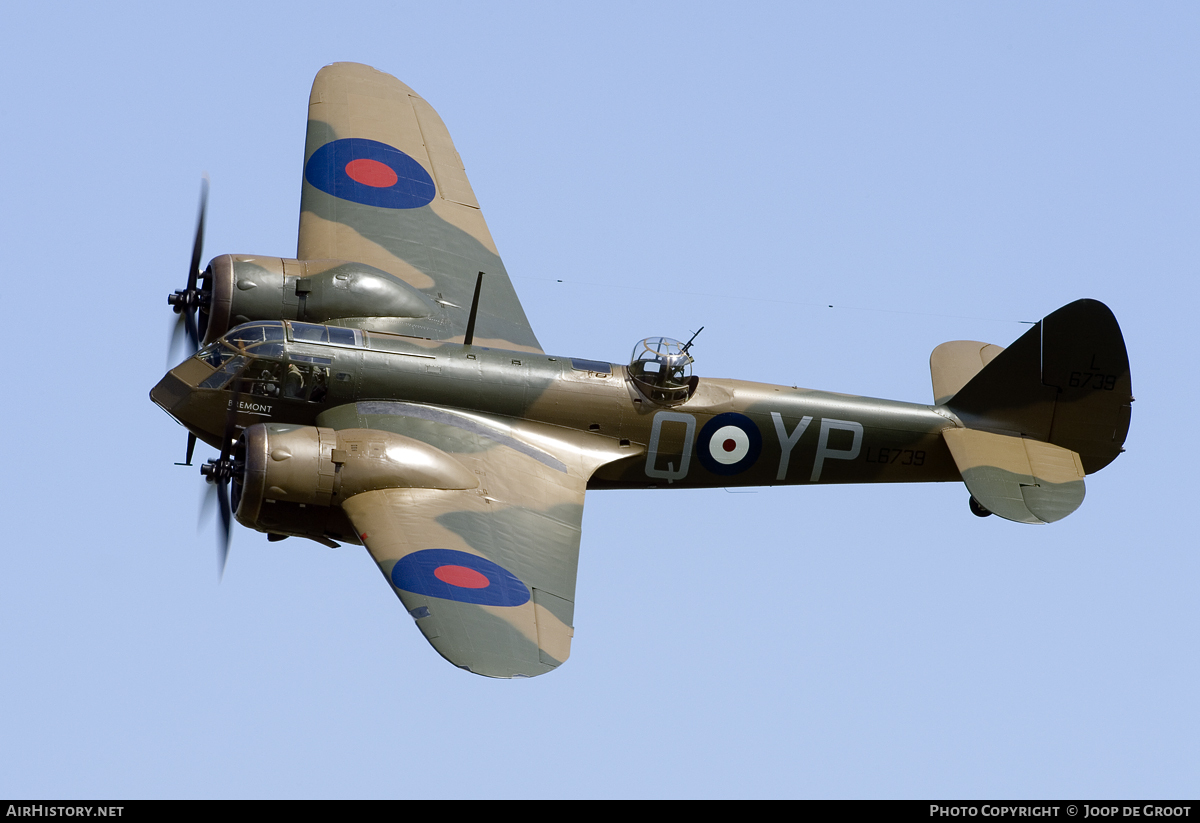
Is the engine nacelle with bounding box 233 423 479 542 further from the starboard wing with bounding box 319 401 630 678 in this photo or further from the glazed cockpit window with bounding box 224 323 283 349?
the glazed cockpit window with bounding box 224 323 283 349

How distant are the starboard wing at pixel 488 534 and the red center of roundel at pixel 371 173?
5.66 meters

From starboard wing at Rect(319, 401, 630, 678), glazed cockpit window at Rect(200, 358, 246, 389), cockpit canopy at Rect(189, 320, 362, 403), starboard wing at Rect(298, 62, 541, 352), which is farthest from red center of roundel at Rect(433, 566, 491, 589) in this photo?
starboard wing at Rect(298, 62, 541, 352)

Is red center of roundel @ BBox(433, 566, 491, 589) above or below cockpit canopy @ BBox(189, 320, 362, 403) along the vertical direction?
below

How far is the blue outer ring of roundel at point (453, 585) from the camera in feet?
72.9

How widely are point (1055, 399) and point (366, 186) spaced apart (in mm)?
11332

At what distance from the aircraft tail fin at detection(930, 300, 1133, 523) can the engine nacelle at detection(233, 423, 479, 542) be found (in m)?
8.00

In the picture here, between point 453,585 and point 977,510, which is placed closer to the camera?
point 453,585

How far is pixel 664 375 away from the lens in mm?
25750

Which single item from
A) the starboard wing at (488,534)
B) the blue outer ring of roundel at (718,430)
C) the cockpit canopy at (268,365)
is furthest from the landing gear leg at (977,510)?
the cockpit canopy at (268,365)

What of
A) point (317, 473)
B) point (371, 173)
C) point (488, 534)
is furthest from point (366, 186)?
point (488, 534)

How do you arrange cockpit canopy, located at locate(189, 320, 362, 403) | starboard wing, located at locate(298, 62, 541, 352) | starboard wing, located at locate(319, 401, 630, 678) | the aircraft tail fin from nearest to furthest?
starboard wing, located at locate(319, 401, 630, 678)
cockpit canopy, located at locate(189, 320, 362, 403)
the aircraft tail fin
starboard wing, located at locate(298, 62, 541, 352)

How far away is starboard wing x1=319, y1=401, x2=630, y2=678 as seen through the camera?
2166cm

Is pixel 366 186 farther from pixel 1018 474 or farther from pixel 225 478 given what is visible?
pixel 1018 474

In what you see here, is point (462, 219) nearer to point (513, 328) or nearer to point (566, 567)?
point (513, 328)
